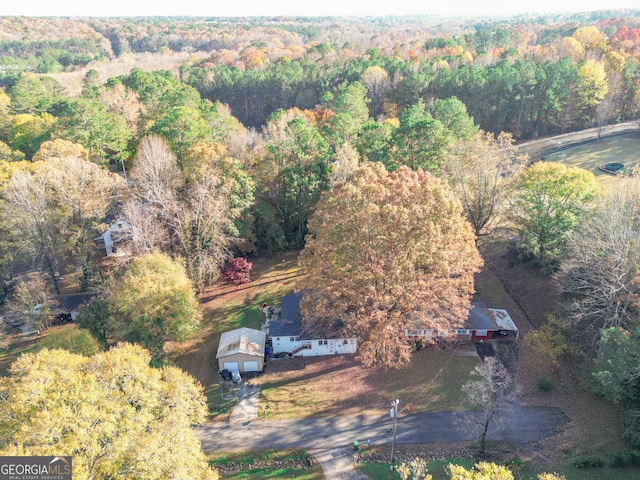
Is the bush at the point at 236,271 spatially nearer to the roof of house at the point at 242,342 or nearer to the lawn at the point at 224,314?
the lawn at the point at 224,314

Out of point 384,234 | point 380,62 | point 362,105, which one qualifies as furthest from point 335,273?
point 380,62

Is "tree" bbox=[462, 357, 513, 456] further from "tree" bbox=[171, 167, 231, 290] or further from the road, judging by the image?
"tree" bbox=[171, 167, 231, 290]

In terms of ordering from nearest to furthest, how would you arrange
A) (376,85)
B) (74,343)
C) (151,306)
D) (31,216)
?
1. (74,343)
2. (151,306)
3. (31,216)
4. (376,85)

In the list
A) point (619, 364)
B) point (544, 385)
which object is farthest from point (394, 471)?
point (619, 364)

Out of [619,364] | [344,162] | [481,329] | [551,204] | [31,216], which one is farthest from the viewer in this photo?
[344,162]

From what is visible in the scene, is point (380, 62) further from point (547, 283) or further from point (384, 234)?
point (384, 234)

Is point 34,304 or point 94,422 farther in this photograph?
point 34,304

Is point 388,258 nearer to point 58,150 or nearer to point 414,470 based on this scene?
point 414,470
